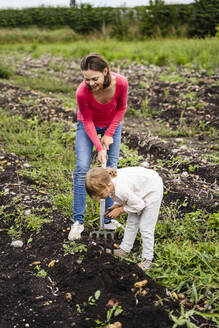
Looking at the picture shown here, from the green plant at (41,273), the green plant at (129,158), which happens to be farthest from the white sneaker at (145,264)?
the green plant at (129,158)

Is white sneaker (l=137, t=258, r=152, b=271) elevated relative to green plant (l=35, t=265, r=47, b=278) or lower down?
elevated

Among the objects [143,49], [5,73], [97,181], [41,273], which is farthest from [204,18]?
[41,273]

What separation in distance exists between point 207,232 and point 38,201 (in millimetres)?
1660

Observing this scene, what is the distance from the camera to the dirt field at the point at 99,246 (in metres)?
2.15

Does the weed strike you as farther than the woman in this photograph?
Yes

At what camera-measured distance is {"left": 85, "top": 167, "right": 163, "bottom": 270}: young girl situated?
2.23m

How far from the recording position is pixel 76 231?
2.85m

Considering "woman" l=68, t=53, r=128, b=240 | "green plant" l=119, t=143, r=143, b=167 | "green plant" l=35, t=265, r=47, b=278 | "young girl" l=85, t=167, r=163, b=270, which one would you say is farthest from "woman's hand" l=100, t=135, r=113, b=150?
"green plant" l=119, t=143, r=143, b=167

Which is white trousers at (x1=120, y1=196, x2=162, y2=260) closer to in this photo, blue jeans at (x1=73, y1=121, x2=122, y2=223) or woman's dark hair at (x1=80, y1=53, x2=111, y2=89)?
blue jeans at (x1=73, y1=121, x2=122, y2=223)

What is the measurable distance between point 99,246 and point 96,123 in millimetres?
1043

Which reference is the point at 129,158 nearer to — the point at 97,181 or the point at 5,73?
the point at 97,181

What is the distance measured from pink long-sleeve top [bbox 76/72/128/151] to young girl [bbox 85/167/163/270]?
1.72 ft

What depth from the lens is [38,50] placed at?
43.4ft

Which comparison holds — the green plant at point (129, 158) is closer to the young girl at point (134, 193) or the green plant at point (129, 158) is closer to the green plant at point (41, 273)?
the young girl at point (134, 193)
